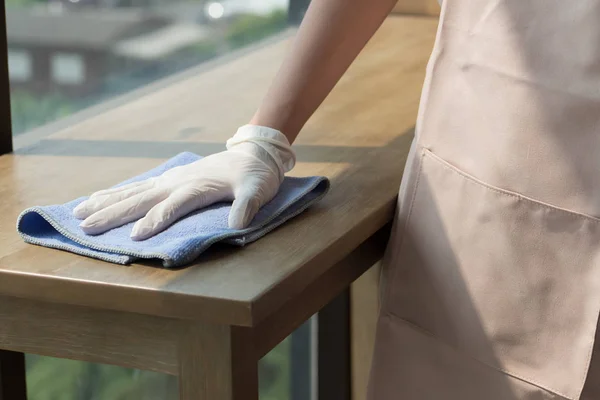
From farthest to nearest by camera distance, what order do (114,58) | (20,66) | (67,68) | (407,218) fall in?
(114,58) → (67,68) → (20,66) → (407,218)

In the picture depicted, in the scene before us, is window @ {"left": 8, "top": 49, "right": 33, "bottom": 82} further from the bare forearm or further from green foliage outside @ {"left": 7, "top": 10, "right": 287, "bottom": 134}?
the bare forearm

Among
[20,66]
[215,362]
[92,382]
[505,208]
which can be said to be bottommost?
[92,382]

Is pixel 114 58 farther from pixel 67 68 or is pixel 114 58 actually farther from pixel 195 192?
pixel 195 192

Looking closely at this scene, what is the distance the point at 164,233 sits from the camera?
36.9 inches

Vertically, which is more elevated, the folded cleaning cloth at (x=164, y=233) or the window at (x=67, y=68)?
the window at (x=67, y=68)

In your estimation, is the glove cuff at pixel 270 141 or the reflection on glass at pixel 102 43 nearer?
the glove cuff at pixel 270 141

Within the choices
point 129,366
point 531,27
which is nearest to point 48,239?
point 129,366

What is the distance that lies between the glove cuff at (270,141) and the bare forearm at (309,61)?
24mm

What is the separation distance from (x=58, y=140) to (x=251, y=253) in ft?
2.01

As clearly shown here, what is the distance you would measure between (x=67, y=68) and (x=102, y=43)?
0.39 ft

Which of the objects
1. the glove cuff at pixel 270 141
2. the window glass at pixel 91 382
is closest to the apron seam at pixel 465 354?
the glove cuff at pixel 270 141

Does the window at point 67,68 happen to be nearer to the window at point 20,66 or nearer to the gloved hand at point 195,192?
the window at point 20,66

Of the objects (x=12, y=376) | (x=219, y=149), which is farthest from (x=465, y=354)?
(x=12, y=376)

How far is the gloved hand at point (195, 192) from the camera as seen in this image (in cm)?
95
